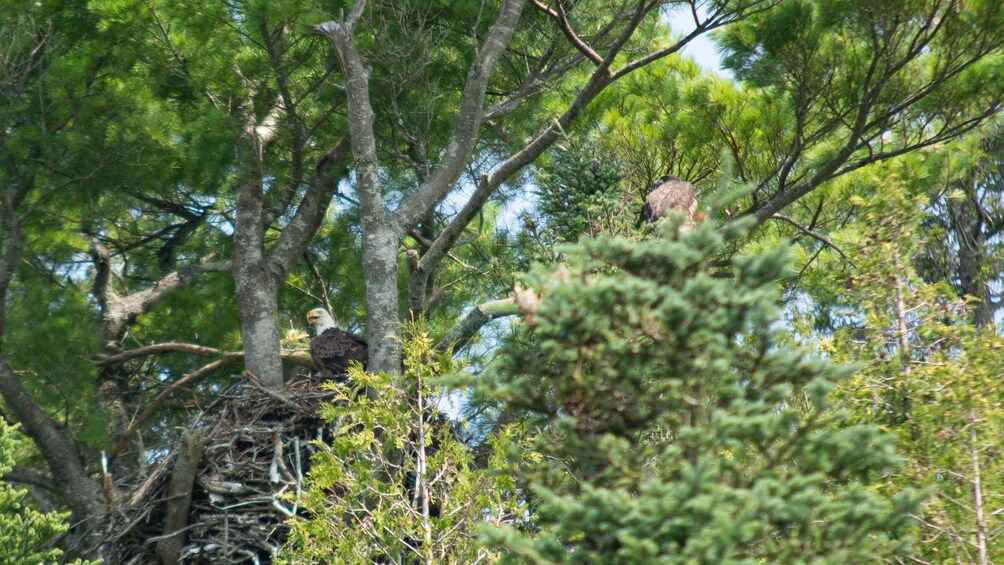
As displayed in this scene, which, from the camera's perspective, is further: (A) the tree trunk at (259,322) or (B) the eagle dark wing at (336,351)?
(A) the tree trunk at (259,322)

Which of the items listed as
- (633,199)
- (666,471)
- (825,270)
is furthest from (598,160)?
(666,471)

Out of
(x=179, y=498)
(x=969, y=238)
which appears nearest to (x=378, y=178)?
(x=179, y=498)

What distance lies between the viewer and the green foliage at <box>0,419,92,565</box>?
5.89 metres

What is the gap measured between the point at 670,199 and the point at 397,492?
1.99 meters

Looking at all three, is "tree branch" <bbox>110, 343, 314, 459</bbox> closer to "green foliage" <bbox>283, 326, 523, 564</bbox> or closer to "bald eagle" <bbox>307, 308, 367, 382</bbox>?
"bald eagle" <bbox>307, 308, 367, 382</bbox>

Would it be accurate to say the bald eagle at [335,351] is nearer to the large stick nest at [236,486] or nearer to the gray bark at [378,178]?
the large stick nest at [236,486]

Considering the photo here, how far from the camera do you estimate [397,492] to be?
4895 mm

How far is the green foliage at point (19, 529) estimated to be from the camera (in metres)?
5.89

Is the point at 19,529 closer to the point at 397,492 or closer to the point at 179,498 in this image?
the point at 179,498

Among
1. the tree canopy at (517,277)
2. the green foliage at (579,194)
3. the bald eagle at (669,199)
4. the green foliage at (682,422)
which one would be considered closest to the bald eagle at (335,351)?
the tree canopy at (517,277)

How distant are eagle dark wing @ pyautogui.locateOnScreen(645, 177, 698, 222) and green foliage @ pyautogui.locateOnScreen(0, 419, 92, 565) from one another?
3.56m

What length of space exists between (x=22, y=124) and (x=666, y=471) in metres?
6.83

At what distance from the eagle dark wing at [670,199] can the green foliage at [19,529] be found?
140 inches

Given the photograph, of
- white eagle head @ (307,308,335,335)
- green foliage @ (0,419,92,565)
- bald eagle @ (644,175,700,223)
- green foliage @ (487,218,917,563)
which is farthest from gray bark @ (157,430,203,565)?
green foliage @ (487,218,917,563)
